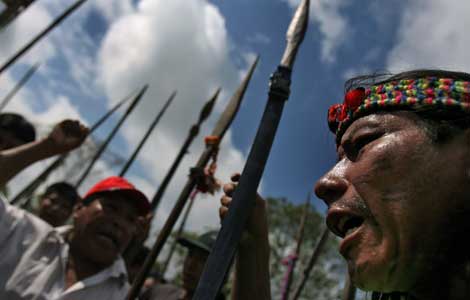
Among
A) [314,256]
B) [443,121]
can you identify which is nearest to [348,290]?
[443,121]

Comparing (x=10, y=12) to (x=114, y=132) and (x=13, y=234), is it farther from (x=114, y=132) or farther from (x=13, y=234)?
(x=114, y=132)

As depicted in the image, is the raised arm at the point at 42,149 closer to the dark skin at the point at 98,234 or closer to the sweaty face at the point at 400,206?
the dark skin at the point at 98,234

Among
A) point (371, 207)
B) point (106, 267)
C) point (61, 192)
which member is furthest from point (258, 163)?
point (61, 192)

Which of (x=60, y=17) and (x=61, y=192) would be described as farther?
(x=60, y=17)

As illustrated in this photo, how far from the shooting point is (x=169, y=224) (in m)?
2.78

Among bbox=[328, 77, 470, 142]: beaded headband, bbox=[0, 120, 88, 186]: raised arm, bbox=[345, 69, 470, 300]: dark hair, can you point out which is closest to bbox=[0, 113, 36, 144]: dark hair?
bbox=[0, 120, 88, 186]: raised arm

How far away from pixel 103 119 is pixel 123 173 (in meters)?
1.73

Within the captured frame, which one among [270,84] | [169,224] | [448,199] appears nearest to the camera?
[448,199]

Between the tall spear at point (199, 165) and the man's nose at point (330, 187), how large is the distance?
1.26m

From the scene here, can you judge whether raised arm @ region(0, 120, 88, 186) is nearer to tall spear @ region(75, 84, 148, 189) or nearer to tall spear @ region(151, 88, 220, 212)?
tall spear @ region(151, 88, 220, 212)

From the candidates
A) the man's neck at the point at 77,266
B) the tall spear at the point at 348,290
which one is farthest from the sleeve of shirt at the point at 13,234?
the tall spear at the point at 348,290

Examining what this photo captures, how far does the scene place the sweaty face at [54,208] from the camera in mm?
5281

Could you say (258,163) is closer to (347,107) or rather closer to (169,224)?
(347,107)

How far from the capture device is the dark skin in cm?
304
